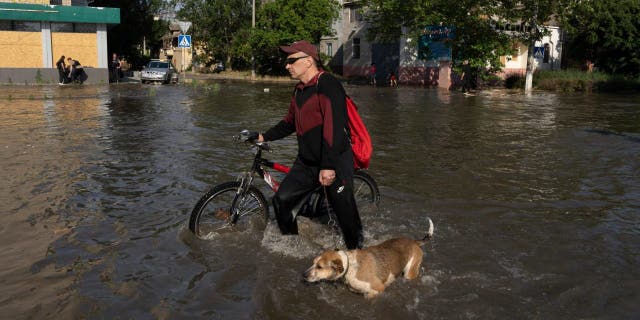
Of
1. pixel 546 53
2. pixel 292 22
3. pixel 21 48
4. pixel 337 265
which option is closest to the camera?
pixel 337 265

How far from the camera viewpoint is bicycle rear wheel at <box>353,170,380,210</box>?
6309mm

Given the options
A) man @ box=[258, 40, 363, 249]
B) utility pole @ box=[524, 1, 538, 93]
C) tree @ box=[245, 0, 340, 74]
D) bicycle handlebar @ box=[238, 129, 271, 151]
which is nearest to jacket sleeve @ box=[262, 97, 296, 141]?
bicycle handlebar @ box=[238, 129, 271, 151]

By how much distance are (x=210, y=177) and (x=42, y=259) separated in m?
3.57

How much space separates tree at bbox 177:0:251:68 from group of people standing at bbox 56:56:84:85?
890 inches

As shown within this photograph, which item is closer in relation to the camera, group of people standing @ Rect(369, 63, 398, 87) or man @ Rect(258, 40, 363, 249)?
man @ Rect(258, 40, 363, 249)

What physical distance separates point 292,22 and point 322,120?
4153 cm

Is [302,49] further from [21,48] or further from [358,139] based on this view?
[21,48]

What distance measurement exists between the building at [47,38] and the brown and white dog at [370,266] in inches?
1223

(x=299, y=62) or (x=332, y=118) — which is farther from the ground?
(x=299, y=62)

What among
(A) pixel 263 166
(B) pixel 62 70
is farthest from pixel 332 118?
(B) pixel 62 70

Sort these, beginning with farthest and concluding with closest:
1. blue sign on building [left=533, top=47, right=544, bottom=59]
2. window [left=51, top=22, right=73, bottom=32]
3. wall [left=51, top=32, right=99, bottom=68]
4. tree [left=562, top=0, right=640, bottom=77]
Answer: blue sign on building [left=533, top=47, right=544, bottom=59] < tree [left=562, top=0, right=640, bottom=77] < wall [left=51, top=32, right=99, bottom=68] < window [left=51, top=22, right=73, bottom=32]

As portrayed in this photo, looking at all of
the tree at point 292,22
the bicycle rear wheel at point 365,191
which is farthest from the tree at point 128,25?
the bicycle rear wheel at point 365,191

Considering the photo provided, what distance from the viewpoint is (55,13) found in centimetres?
3069

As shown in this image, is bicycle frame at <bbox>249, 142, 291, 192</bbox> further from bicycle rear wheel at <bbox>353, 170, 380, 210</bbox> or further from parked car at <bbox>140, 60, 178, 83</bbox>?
parked car at <bbox>140, 60, 178, 83</bbox>
